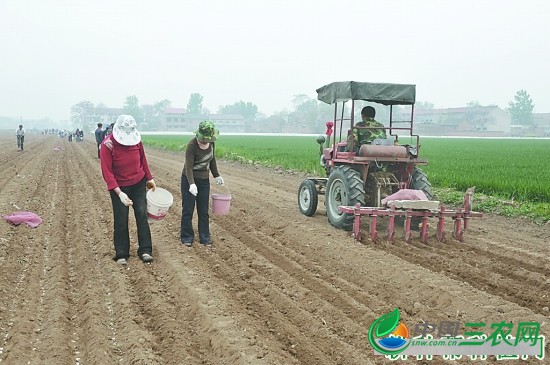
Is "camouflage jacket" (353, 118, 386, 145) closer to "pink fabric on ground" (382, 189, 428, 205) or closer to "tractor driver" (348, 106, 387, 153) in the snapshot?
"tractor driver" (348, 106, 387, 153)

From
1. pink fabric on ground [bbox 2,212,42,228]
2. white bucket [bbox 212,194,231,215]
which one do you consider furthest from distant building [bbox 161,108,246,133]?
white bucket [bbox 212,194,231,215]

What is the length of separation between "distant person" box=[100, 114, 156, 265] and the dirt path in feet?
0.82

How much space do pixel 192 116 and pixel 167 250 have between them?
121762 millimetres

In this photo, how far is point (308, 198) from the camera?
368 inches

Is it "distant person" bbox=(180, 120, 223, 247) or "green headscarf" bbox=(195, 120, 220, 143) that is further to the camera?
"distant person" bbox=(180, 120, 223, 247)

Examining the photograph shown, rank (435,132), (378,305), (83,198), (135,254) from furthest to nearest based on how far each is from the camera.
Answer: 1. (435,132)
2. (83,198)
3. (135,254)
4. (378,305)

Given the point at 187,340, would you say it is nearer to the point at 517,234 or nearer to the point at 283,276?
the point at 283,276

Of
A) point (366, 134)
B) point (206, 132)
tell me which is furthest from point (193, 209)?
point (366, 134)

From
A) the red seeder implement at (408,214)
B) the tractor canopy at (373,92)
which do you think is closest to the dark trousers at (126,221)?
the red seeder implement at (408,214)

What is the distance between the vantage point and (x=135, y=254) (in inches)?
261

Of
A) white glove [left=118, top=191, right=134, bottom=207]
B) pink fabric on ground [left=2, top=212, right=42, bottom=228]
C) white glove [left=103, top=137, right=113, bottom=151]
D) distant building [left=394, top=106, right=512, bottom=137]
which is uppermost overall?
distant building [left=394, top=106, right=512, bottom=137]

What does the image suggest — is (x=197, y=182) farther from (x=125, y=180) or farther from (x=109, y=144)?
(x=109, y=144)

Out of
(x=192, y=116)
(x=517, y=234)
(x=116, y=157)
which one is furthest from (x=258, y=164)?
(x=192, y=116)

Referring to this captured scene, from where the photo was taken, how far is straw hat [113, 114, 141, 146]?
6043mm
